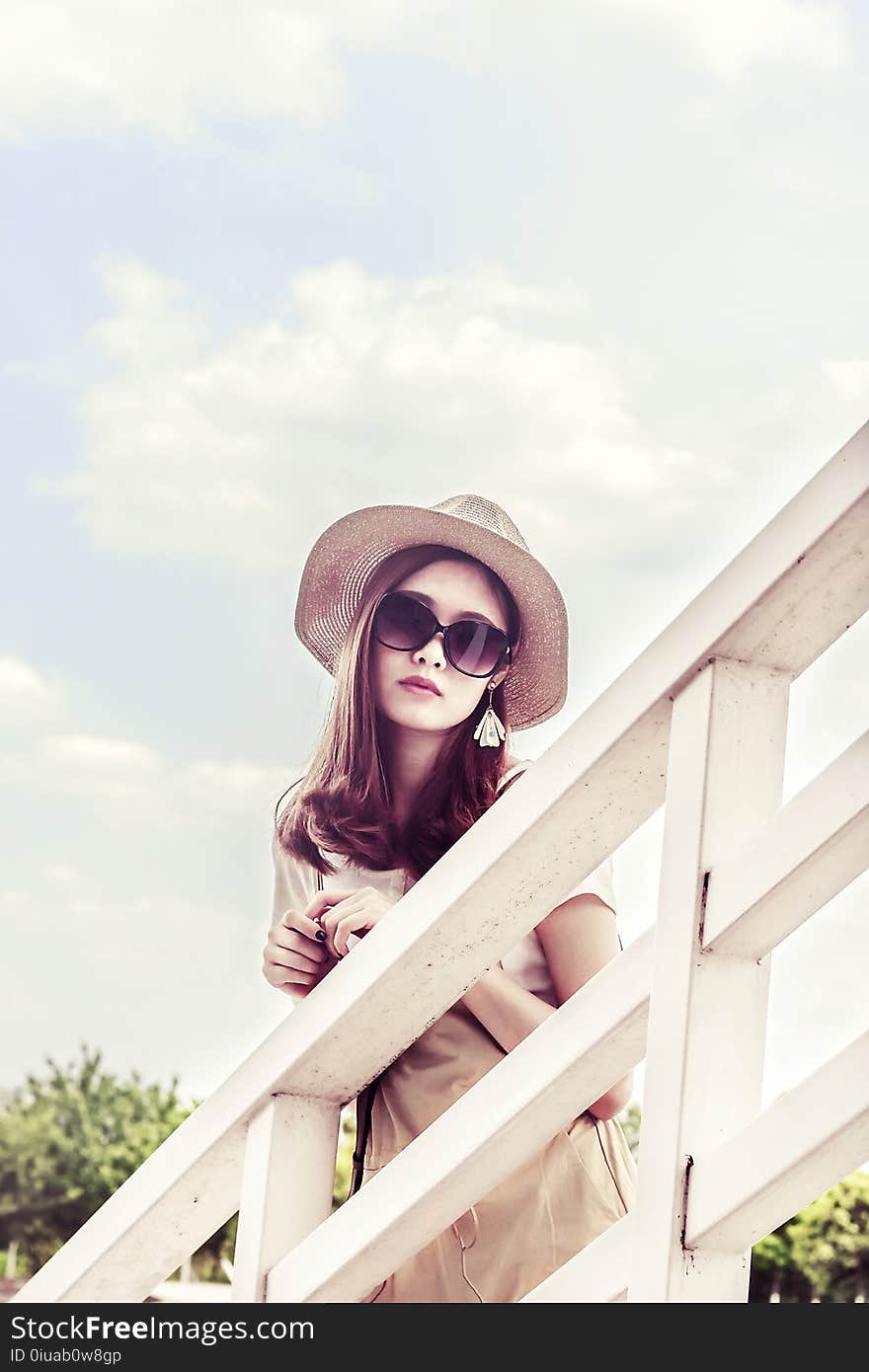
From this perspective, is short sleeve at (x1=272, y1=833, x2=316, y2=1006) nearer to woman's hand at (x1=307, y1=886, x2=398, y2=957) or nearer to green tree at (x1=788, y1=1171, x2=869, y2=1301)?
woman's hand at (x1=307, y1=886, x2=398, y2=957)

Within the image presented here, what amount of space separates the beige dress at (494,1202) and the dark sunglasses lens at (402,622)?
0.58 m

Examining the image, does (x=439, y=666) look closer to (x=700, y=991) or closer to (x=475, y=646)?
(x=475, y=646)

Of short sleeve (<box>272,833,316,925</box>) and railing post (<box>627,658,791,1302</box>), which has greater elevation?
short sleeve (<box>272,833,316,925</box>)

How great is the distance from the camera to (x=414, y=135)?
4481cm

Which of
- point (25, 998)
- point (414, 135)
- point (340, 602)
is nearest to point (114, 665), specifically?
point (25, 998)

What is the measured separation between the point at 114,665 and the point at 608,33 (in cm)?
2389

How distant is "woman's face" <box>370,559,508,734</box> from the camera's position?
154cm

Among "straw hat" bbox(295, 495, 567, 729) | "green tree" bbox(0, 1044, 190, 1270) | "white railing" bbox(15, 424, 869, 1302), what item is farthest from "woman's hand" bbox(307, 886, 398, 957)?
"green tree" bbox(0, 1044, 190, 1270)

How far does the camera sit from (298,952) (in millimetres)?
958

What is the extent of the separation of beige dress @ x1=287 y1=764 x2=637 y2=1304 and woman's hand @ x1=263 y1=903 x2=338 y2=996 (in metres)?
0.12

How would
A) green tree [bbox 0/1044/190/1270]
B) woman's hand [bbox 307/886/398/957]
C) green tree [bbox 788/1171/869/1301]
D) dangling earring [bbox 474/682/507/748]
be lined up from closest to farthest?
→ woman's hand [bbox 307/886/398/957], dangling earring [bbox 474/682/507/748], green tree [bbox 788/1171/869/1301], green tree [bbox 0/1044/190/1270]

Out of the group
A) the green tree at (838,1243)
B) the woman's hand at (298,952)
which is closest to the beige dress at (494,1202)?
the woman's hand at (298,952)

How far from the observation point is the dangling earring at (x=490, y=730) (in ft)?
4.99

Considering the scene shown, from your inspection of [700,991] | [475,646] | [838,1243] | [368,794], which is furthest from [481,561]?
[838,1243]
